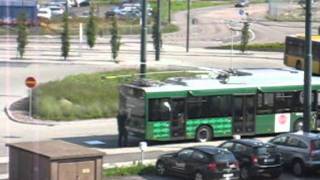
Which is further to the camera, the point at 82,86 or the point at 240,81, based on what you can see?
the point at 82,86

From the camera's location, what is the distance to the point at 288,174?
25.5 meters

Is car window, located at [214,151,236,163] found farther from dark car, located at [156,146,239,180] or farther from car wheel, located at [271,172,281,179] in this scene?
car wheel, located at [271,172,281,179]

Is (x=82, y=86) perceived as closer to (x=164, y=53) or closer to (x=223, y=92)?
(x=223, y=92)

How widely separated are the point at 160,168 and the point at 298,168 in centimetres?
407

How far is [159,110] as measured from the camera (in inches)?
1190

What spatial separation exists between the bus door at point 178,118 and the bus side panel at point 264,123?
128 inches

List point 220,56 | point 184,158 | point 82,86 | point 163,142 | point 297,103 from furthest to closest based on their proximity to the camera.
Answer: point 220,56 → point 82,86 → point 297,103 → point 163,142 → point 184,158

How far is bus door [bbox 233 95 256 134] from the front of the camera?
105 ft

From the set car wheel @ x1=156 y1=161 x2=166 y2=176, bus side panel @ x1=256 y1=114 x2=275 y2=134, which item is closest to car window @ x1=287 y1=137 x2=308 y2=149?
car wheel @ x1=156 y1=161 x2=166 y2=176

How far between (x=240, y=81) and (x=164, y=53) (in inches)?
1095

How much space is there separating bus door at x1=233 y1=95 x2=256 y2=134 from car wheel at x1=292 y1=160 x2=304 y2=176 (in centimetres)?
678

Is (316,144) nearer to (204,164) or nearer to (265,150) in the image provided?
(265,150)

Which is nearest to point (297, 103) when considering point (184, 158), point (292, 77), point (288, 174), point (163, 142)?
point (292, 77)

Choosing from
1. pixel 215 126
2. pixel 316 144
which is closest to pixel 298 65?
pixel 215 126
